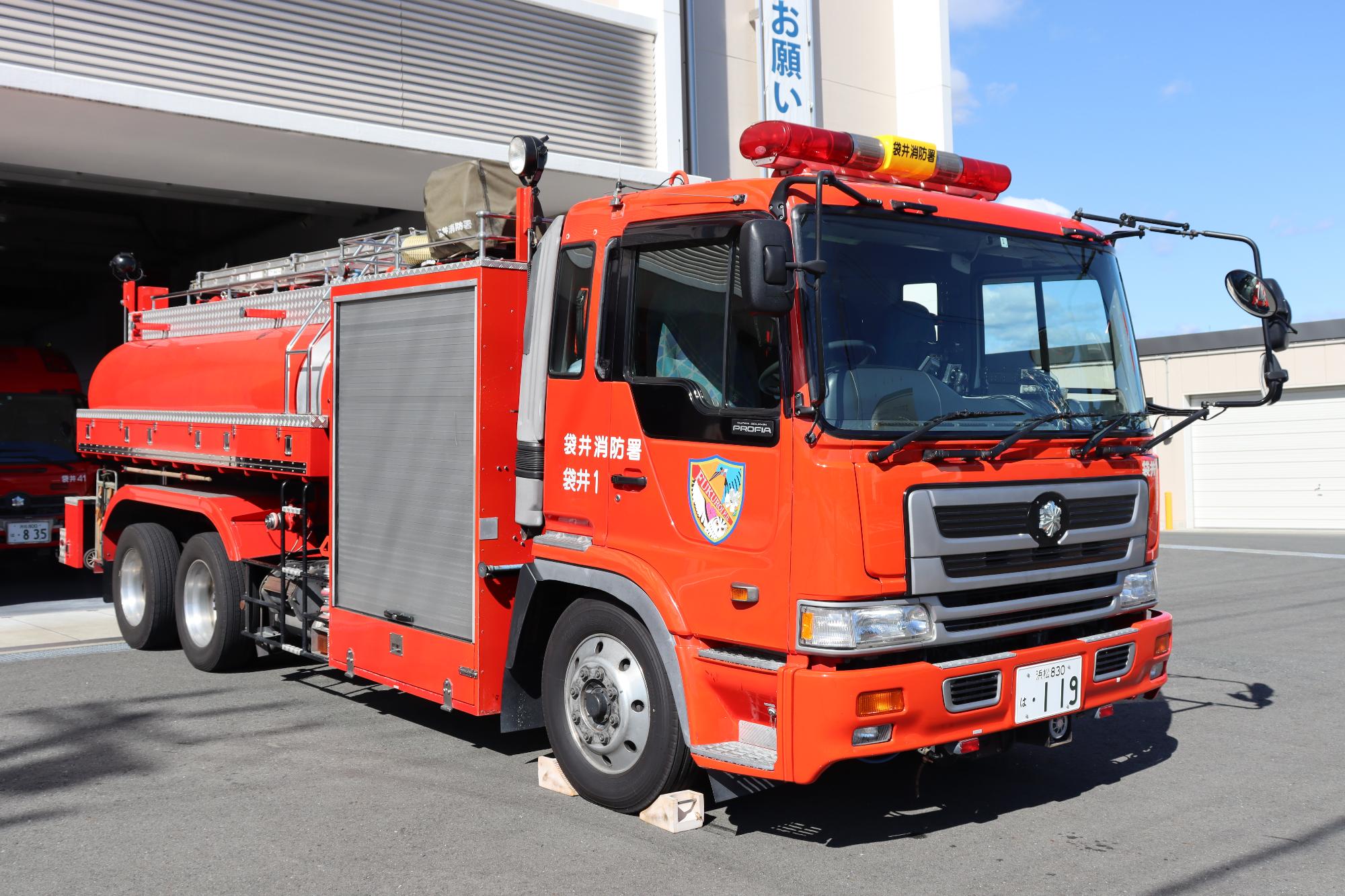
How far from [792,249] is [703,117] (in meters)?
11.4

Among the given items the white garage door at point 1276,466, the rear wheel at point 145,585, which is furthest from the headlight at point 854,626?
the white garage door at point 1276,466

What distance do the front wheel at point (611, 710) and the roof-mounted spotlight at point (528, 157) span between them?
7.01ft

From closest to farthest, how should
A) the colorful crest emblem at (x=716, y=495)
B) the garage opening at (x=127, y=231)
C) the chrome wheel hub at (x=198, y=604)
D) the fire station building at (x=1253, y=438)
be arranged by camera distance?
the colorful crest emblem at (x=716, y=495) → the chrome wheel hub at (x=198, y=604) → the garage opening at (x=127, y=231) → the fire station building at (x=1253, y=438)

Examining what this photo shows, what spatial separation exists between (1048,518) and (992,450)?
0.40 m

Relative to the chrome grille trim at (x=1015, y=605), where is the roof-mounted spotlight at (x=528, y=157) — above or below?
above

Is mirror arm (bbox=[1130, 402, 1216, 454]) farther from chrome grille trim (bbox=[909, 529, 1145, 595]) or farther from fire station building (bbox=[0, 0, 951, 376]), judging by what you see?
fire station building (bbox=[0, 0, 951, 376])

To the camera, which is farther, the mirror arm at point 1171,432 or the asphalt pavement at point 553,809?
the mirror arm at point 1171,432

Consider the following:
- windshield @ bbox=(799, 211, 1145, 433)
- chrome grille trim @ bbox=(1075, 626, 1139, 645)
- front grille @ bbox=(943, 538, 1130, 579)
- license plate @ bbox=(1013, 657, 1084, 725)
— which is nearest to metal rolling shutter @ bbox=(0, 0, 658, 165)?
windshield @ bbox=(799, 211, 1145, 433)

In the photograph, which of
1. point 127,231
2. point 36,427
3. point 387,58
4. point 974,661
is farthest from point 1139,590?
point 127,231

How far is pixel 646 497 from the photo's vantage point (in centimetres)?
511

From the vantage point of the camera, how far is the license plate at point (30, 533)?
1259 cm

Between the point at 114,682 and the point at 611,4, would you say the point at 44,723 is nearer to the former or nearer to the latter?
the point at 114,682

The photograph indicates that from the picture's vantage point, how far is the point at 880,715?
443cm

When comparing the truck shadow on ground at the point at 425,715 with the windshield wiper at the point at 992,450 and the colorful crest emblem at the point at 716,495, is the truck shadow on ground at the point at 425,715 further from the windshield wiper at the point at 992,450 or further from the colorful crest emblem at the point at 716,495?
the windshield wiper at the point at 992,450
